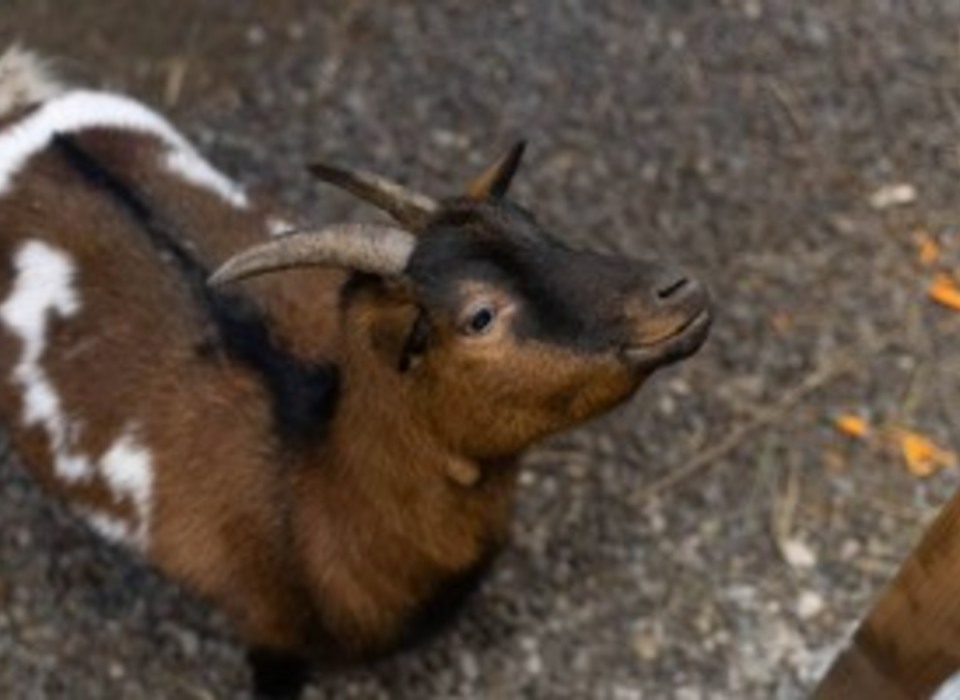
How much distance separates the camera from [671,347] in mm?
2752

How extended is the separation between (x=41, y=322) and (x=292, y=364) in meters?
0.62

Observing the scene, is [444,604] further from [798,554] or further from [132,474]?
[798,554]

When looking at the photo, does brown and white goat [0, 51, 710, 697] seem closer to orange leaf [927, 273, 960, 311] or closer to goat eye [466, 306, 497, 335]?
goat eye [466, 306, 497, 335]

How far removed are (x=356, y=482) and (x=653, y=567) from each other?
3.25 ft

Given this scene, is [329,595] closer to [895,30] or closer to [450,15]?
[450,15]

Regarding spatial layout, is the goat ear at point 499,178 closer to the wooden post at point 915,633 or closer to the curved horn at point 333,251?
the curved horn at point 333,251

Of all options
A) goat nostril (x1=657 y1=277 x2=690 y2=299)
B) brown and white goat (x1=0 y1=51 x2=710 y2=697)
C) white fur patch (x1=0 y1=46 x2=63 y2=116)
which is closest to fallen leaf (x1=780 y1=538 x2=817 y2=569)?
brown and white goat (x1=0 y1=51 x2=710 y2=697)

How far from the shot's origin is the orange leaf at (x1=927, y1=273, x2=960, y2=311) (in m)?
4.30

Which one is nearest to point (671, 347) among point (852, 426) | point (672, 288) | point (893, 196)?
point (672, 288)

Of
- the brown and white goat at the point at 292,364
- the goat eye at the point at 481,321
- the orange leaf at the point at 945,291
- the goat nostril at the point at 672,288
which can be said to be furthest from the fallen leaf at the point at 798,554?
the goat eye at the point at 481,321

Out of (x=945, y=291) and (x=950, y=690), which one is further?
(x=945, y=291)

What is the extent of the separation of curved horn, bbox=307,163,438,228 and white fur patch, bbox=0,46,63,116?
1409 mm

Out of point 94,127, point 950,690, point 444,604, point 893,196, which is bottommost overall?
point 444,604

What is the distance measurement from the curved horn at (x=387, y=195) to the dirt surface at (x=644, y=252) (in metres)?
1.27
